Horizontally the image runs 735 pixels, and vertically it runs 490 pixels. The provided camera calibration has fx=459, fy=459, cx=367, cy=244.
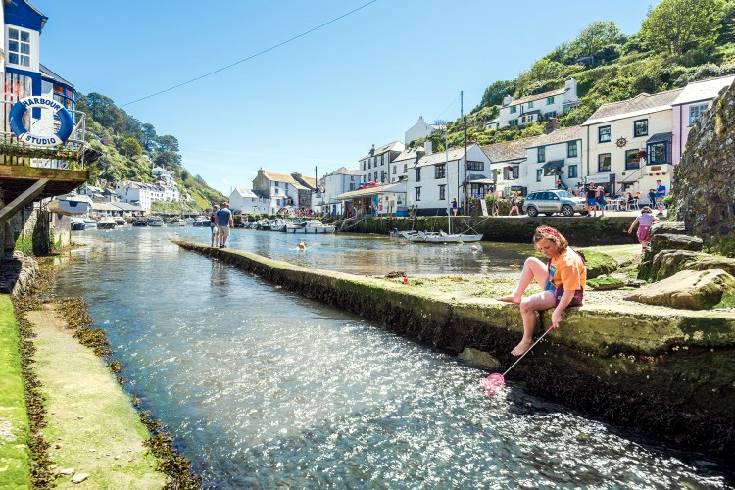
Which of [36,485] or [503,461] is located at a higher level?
[36,485]

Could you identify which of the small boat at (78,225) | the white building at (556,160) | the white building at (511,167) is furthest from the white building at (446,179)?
the small boat at (78,225)

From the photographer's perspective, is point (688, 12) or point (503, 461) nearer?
point (503, 461)

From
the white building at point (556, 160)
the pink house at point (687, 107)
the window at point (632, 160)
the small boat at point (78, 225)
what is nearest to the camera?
the pink house at point (687, 107)

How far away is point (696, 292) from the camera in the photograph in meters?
5.80

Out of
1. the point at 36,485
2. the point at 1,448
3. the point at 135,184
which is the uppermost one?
the point at 135,184

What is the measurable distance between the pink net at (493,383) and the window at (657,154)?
4296 centimetres

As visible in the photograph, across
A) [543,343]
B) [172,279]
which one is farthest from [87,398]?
[172,279]

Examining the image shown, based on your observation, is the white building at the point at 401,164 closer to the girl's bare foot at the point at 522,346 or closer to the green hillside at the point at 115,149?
the girl's bare foot at the point at 522,346

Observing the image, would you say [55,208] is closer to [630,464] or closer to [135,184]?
[630,464]

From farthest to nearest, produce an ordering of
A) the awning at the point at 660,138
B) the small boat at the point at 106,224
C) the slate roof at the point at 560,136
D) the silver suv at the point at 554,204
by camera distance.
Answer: the small boat at the point at 106,224, the slate roof at the point at 560,136, the awning at the point at 660,138, the silver suv at the point at 554,204

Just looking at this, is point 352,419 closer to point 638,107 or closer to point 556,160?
point 638,107

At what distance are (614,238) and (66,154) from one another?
101 feet

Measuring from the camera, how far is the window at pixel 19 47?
22.7m

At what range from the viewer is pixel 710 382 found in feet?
14.6
